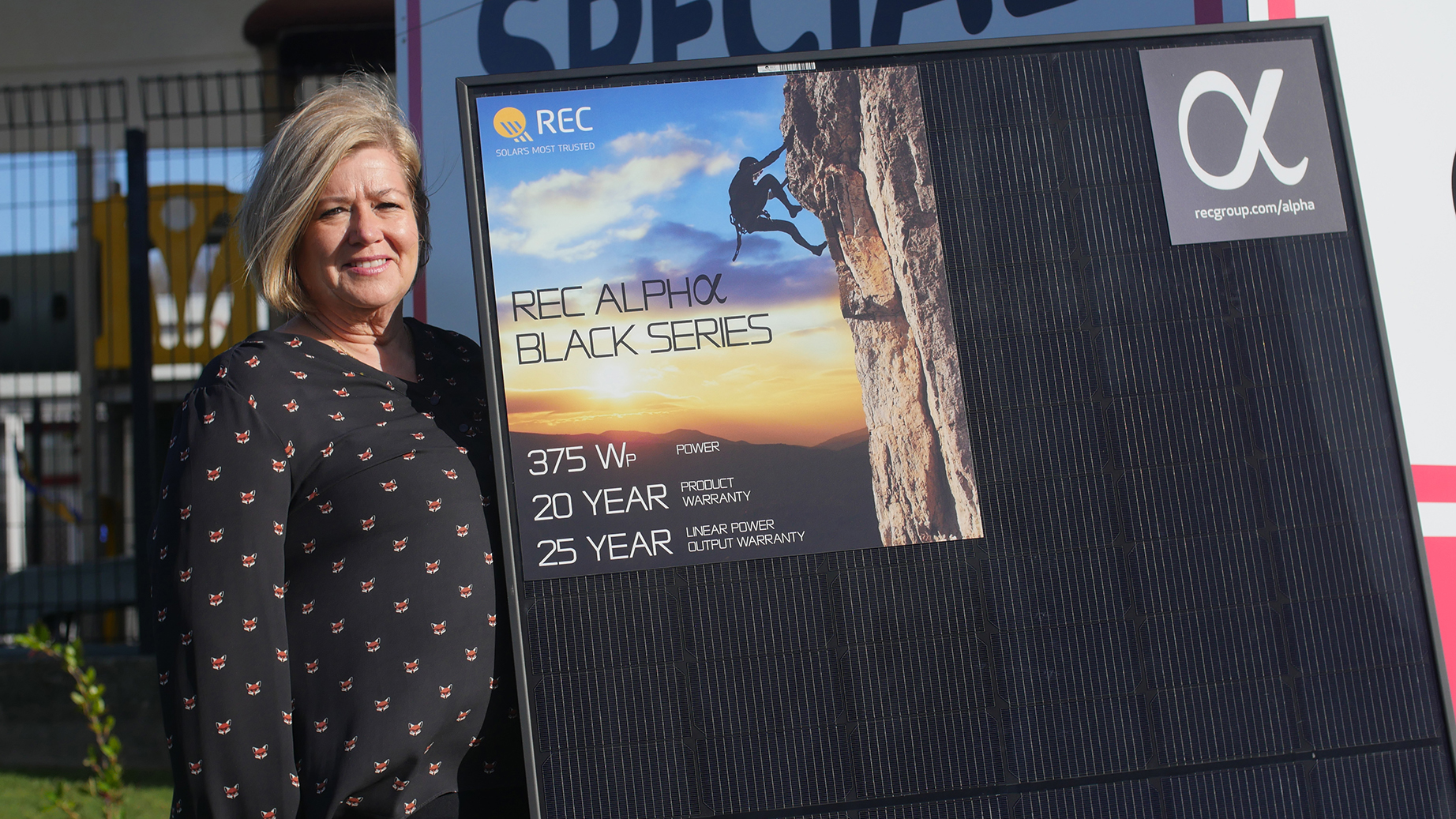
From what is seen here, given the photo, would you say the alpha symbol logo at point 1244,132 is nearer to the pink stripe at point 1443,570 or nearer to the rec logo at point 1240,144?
the rec logo at point 1240,144

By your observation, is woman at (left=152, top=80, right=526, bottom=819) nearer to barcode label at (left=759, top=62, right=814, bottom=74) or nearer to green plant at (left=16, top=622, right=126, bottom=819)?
barcode label at (left=759, top=62, right=814, bottom=74)

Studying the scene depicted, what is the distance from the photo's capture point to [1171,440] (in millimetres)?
2086

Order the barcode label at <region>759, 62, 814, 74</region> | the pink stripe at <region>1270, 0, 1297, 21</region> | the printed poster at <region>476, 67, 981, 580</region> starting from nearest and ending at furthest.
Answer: the printed poster at <region>476, 67, 981, 580</region> < the barcode label at <region>759, 62, 814, 74</region> < the pink stripe at <region>1270, 0, 1297, 21</region>

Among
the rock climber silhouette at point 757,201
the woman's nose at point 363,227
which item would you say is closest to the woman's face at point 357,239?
the woman's nose at point 363,227

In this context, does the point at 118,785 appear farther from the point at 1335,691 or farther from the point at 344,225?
the point at 1335,691

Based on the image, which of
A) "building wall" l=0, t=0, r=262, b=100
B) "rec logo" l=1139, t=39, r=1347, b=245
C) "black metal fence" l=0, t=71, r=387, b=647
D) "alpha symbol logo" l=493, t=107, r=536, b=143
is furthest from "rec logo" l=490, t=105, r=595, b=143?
"building wall" l=0, t=0, r=262, b=100

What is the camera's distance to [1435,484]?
2473 mm

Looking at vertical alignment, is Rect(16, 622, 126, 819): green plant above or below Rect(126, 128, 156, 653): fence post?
below

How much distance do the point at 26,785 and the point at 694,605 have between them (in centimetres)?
607

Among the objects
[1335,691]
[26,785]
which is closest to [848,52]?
[1335,691]

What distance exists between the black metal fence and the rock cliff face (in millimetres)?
3788

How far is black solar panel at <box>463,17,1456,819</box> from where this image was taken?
6.53ft

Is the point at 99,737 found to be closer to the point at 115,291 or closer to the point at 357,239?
the point at 357,239

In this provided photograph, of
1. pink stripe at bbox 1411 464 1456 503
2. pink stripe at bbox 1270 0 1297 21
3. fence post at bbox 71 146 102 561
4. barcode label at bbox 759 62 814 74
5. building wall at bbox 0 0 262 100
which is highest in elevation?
building wall at bbox 0 0 262 100
